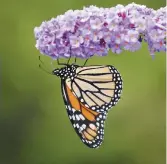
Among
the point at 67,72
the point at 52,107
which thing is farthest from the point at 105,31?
the point at 52,107

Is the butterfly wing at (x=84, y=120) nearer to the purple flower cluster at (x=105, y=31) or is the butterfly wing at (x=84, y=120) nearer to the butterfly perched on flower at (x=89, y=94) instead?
the butterfly perched on flower at (x=89, y=94)

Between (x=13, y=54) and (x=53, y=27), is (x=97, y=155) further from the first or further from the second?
(x=53, y=27)

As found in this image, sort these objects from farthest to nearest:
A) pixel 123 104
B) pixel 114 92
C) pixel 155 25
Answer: pixel 123 104, pixel 114 92, pixel 155 25

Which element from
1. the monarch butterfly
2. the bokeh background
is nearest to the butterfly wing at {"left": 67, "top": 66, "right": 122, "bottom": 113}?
the monarch butterfly

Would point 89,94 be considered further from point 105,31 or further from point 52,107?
point 52,107

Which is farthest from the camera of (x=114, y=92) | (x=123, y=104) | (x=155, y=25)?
(x=123, y=104)

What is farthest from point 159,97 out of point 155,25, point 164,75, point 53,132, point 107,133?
point 155,25

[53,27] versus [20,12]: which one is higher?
[20,12]
